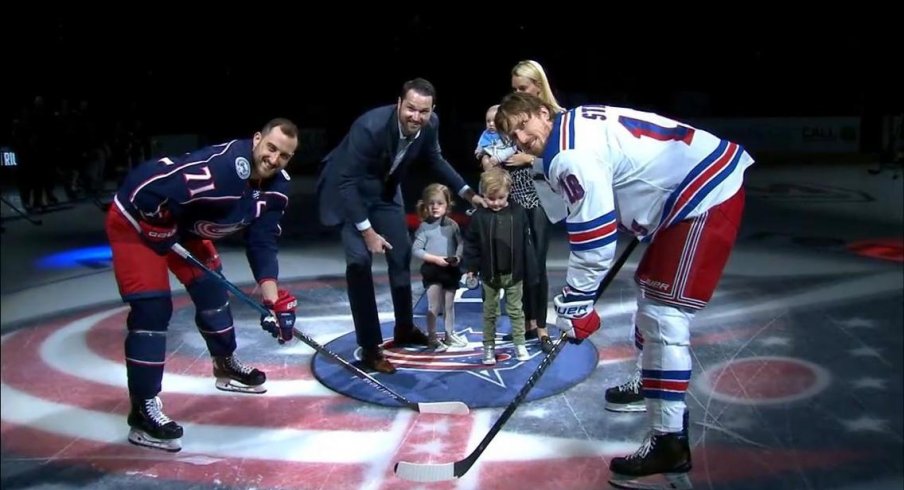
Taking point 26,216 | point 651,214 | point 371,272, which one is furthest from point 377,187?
point 26,216

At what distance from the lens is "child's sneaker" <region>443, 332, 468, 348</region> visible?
9.15ft

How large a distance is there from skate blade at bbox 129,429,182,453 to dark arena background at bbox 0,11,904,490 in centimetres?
3

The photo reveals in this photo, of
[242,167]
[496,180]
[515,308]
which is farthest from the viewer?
[515,308]

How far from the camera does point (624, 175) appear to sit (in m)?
1.98

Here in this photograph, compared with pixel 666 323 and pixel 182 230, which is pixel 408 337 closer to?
pixel 182 230

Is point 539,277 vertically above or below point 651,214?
below

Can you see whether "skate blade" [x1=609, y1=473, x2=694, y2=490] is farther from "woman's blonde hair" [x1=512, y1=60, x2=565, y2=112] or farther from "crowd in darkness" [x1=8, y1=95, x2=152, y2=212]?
"crowd in darkness" [x1=8, y1=95, x2=152, y2=212]

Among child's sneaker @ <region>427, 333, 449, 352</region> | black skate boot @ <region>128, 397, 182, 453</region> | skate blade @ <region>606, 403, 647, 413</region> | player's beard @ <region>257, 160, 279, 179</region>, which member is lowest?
skate blade @ <region>606, 403, 647, 413</region>

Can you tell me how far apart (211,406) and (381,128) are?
40.0 inches

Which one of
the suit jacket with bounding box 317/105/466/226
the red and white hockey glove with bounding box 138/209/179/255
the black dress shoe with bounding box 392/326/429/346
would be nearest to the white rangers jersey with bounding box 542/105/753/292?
the suit jacket with bounding box 317/105/466/226

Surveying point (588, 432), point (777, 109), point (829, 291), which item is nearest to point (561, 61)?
point (588, 432)

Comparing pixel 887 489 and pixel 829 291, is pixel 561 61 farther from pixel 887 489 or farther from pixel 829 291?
pixel 829 291

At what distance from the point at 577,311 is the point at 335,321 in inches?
46.6

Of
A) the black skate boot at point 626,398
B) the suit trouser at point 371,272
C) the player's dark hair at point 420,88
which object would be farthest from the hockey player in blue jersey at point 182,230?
the black skate boot at point 626,398
